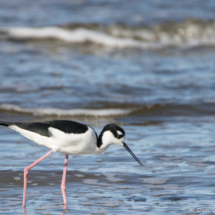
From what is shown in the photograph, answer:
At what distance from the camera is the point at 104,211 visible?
14.8 feet

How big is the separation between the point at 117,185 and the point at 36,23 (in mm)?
11443

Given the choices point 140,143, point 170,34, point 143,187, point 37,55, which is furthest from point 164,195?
point 170,34

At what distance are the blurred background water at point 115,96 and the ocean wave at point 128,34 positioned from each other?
0.03 m

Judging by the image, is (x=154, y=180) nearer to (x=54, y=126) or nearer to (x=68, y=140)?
(x=68, y=140)

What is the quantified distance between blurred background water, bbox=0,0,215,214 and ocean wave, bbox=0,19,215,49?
33 mm

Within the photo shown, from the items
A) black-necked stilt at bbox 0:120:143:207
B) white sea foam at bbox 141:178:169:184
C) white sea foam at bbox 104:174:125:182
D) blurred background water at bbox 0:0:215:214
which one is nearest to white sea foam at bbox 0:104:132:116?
blurred background water at bbox 0:0:215:214

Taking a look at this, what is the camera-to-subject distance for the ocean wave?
49.0ft

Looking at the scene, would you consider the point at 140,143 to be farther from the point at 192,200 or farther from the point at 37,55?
the point at 37,55

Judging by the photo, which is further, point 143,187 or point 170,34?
point 170,34

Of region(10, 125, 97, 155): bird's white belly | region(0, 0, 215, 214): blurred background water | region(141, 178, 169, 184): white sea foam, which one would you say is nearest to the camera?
region(10, 125, 97, 155): bird's white belly

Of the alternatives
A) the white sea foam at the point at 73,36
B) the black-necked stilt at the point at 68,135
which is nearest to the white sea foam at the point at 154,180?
the black-necked stilt at the point at 68,135

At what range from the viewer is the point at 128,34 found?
15727 millimetres

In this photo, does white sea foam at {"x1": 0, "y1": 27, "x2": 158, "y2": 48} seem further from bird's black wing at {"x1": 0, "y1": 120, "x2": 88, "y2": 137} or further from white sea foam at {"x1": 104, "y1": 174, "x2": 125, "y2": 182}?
bird's black wing at {"x1": 0, "y1": 120, "x2": 88, "y2": 137}

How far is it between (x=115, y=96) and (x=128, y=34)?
6.65 meters
